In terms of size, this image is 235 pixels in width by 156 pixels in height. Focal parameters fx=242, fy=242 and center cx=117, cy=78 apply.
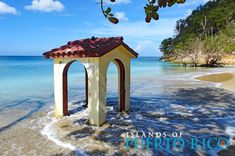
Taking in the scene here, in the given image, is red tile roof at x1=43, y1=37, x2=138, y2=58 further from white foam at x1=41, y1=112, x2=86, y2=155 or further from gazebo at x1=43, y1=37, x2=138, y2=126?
white foam at x1=41, y1=112, x2=86, y2=155

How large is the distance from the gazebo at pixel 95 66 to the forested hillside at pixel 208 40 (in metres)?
34.0

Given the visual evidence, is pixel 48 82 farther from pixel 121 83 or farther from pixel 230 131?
pixel 230 131

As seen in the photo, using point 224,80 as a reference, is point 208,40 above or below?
above

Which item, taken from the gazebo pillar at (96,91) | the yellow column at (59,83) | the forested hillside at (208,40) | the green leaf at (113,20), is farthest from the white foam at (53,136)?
the forested hillside at (208,40)

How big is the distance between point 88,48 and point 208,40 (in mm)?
58618

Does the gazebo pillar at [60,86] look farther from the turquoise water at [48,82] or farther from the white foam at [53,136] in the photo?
the turquoise water at [48,82]

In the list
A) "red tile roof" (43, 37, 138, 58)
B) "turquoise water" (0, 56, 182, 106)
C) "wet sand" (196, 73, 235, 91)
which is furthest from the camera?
"wet sand" (196, 73, 235, 91)

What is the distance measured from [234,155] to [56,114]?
17.2 feet

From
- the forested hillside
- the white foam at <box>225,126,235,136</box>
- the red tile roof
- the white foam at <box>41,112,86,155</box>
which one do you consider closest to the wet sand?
the white foam at <box>225,126,235,136</box>

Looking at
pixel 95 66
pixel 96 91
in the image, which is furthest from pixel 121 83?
pixel 95 66

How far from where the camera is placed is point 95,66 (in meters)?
6.56

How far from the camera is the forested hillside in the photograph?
42475 mm

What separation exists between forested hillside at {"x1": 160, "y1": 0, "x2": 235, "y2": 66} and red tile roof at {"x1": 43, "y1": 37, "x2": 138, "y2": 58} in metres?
34.7

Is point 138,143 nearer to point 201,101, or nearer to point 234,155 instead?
point 234,155
